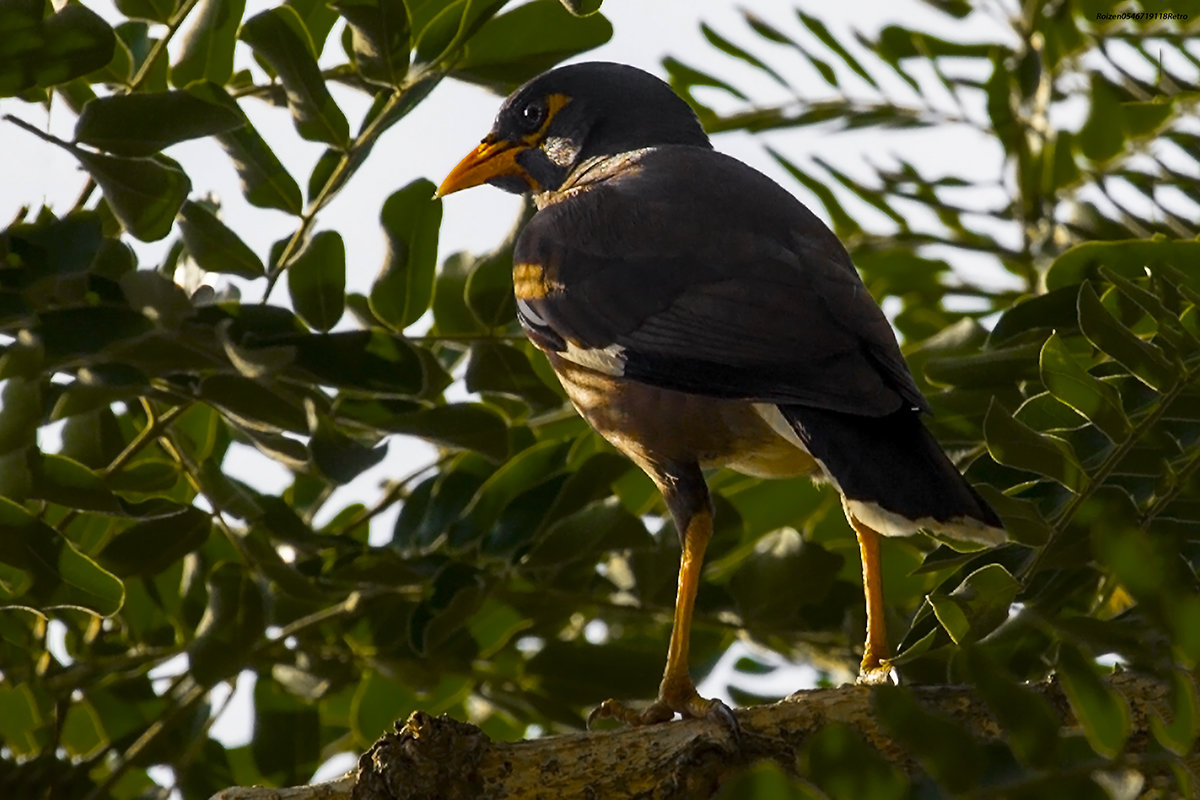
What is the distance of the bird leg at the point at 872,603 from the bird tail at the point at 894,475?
0.53 ft

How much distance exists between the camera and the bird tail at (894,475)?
238 centimetres

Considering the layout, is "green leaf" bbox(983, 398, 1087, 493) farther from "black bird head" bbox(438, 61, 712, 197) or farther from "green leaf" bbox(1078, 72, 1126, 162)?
"black bird head" bbox(438, 61, 712, 197)

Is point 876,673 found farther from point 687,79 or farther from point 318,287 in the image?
point 687,79

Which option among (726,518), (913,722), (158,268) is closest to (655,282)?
(726,518)

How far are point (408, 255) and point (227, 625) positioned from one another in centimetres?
74

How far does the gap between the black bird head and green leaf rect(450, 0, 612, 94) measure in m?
1.01

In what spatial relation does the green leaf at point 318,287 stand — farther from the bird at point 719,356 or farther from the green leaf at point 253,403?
the bird at point 719,356

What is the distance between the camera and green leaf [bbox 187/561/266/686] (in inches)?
115

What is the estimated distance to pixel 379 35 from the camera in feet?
9.37

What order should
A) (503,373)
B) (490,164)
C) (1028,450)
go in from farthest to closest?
(490,164) < (503,373) < (1028,450)

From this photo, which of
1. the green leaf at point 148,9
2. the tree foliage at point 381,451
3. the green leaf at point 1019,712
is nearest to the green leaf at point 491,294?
the tree foliage at point 381,451

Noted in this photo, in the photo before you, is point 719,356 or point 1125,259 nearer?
point 1125,259

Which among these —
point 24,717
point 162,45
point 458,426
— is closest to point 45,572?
point 24,717

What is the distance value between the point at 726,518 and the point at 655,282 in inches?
18.5
